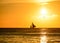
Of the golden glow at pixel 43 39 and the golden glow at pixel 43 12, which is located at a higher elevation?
the golden glow at pixel 43 12

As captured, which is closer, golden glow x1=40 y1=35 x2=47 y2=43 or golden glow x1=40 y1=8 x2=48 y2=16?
golden glow x1=40 y1=35 x2=47 y2=43

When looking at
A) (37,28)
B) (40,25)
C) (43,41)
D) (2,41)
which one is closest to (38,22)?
(40,25)

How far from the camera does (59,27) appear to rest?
1715 mm

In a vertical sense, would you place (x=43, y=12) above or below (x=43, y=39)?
above

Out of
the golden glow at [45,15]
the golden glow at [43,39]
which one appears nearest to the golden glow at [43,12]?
the golden glow at [45,15]

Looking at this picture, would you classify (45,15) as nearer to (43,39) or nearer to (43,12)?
(43,12)

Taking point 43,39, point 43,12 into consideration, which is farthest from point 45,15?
point 43,39

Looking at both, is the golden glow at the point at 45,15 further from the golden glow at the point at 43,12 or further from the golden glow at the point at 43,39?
the golden glow at the point at 43,39

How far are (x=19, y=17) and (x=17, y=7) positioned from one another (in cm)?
14

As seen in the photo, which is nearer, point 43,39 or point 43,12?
point 43,39

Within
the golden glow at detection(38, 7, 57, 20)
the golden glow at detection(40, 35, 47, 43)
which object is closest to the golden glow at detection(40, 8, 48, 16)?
the golden glow at detection(38, 7, 57, 20)

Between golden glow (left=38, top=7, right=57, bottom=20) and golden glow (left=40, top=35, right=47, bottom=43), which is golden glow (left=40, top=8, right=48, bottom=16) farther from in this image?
golden glow (left=40, top=35, right=47, bottom=43)

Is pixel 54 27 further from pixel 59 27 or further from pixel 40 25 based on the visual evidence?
pixel 40 25

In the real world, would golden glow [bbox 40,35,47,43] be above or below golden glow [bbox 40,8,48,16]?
below
